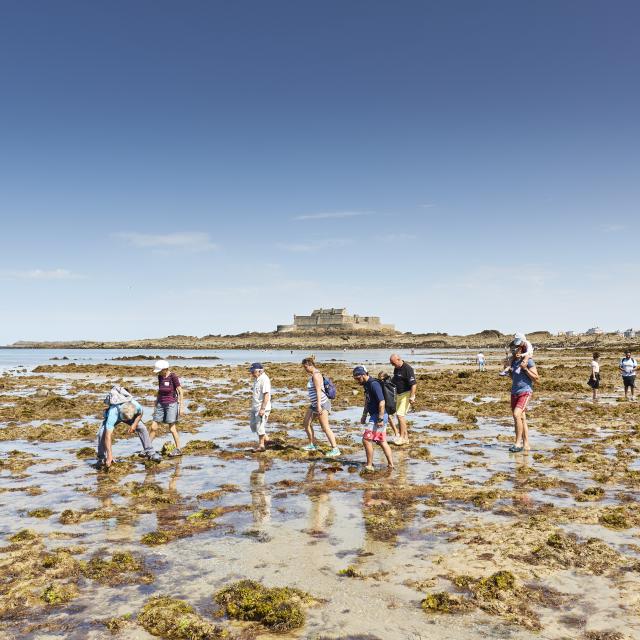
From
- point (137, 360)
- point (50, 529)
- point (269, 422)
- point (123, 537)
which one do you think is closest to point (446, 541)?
point (123, 537)

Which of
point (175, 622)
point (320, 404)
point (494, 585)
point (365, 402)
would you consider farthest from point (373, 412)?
point (175, 622)

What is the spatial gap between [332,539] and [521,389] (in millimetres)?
7201

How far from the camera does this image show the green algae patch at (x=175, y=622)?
522cm

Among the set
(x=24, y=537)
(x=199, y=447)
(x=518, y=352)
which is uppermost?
(x=518, y=352)

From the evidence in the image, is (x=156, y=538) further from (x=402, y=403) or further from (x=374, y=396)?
(x=402, y=403)

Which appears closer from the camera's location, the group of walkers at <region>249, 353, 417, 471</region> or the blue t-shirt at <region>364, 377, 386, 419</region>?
the blue t-shirt at <region>364, 377, 386, 419</region>

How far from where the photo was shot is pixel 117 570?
6598 millimetres

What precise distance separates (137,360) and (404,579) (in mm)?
77929

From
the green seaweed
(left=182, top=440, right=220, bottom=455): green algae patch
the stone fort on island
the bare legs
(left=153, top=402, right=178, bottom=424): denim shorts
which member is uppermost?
the stone fort on island

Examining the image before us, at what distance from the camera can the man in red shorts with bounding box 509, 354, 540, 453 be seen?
12859 millimetres

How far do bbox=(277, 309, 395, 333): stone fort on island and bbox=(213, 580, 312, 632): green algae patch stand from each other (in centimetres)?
16018

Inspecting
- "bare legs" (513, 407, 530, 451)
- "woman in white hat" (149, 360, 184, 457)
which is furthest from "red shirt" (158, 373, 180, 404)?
"bare legs" (513, 407, 530, 451)

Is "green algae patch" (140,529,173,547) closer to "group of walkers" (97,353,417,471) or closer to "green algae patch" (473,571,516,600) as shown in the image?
"green algae patch" (473,571,516,600)

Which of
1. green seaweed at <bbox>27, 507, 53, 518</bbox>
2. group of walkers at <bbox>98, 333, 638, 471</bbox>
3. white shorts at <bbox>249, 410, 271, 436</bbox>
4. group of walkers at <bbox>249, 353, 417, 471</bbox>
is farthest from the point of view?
white shorts at <bbox>249, 410, 271, 436</bbox>
